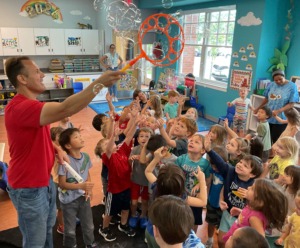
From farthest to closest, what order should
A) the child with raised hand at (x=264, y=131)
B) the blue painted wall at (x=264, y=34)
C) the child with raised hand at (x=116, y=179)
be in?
the blue painted wall at (x=264, y=34)
the child with raised hand at (x=264, y=131)
the child with raised hand at (x=116, y=179)

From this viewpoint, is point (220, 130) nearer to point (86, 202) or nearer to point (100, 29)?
point (86, 202)

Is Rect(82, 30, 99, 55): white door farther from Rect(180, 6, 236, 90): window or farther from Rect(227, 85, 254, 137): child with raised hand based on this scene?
Rect(227, 85, 254, 137): child with raised hand

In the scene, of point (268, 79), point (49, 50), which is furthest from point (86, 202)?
point (49, 50)

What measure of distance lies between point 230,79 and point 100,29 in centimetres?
479

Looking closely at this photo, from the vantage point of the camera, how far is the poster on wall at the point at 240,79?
575cm

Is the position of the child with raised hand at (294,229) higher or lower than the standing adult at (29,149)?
lower

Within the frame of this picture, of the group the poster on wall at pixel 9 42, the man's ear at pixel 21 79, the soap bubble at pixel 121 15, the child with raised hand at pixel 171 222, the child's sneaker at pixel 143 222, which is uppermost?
the soap bubble at pixel 121 15

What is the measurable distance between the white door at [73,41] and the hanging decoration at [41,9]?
62cm

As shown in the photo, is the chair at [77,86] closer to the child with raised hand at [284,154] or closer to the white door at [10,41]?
the white door at [10,41]

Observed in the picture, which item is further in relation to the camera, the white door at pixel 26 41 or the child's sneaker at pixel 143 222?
the white door at pixel 26 41

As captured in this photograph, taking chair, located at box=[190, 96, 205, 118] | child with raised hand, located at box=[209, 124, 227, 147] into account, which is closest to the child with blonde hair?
child with raised hand, located at box=[209, 124, 227, 147]

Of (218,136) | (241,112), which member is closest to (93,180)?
(218,136)

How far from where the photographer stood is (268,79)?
5.64 metres

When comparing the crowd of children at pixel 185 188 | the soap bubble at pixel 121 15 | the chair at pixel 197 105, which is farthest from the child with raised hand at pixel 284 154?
the soap bubble at pixel 121 15
